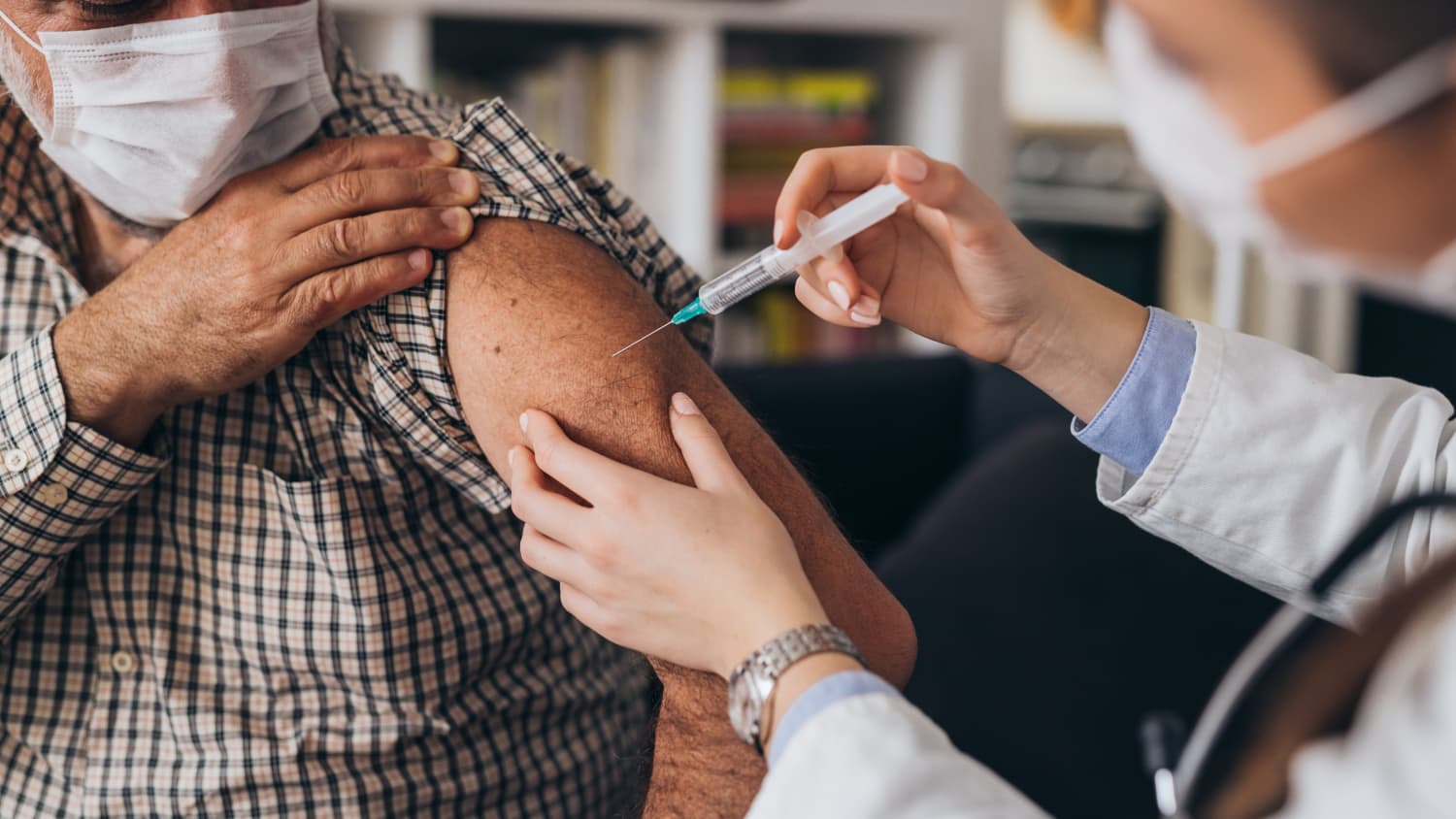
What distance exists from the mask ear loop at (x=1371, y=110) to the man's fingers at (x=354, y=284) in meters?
0.66

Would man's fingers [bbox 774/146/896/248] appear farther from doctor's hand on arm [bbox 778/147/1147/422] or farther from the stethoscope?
the stethoscope

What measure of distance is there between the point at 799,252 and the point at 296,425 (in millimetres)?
510

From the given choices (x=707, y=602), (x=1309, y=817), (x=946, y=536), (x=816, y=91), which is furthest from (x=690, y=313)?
(x=816, y=91)

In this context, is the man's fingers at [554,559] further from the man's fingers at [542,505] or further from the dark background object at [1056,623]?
the dark background object at [1056,623]

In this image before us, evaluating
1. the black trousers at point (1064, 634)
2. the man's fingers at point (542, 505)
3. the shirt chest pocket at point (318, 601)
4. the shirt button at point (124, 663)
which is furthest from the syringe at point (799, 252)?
the black trousers at point (1064, 634)

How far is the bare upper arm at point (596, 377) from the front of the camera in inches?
38.5

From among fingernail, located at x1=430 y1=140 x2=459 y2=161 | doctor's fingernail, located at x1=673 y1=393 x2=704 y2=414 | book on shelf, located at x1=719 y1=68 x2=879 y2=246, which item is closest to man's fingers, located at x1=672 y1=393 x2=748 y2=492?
doctor's fingernail, located at x1=673 y1=393 x2=704 y2=414

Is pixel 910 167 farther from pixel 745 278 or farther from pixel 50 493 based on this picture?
pixel 50 493

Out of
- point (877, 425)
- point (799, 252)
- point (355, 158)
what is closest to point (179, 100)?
point (355, 158)

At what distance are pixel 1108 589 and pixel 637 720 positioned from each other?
0.68 metres

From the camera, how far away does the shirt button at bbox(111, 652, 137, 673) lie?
3.90 feet

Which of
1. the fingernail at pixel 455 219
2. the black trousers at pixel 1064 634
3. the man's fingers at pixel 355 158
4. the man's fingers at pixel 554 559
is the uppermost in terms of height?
the man's fingers at pixel 355 158

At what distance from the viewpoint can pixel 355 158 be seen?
1111 mm

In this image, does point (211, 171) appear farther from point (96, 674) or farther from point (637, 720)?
point (637, 720)
